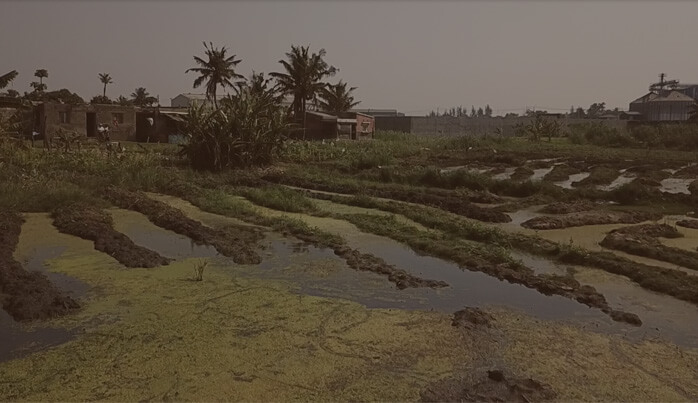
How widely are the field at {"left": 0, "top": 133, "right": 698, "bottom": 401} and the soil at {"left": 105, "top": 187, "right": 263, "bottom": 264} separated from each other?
56mm

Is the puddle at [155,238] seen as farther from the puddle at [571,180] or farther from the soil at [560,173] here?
the soil at [560,173]

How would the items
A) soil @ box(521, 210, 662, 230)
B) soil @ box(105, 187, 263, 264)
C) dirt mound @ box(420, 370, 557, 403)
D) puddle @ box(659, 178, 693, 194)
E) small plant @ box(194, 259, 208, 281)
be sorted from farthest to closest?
puddle @ box(659, 178, 693, 194) < soil @ box(521, 210, 662, 230) < soil @ box(105, 187, 263, 264) < small plant @ box(194, 259, 208, 281) < dirt mound @ box(420, 370, 557, 403)

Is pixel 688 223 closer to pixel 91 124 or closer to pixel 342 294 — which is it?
pixel 342 294

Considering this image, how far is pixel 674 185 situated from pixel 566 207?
5904mm

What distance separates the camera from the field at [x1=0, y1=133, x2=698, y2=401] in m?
4.59

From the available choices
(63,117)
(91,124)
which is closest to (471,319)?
(63,117)

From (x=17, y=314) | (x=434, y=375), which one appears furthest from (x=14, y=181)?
(x=434, y=375)

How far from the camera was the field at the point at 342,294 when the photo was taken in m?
4.59

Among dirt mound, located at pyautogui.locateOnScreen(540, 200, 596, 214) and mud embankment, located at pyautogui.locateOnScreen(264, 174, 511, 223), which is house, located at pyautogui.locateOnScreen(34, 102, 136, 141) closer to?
mud embankment, located at pyautogui.locateOnScreen(264, 174, 511, 223)

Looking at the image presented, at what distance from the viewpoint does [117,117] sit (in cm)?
2853

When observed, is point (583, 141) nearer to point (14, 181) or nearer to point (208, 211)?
point (208, 211)

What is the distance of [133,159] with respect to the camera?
695 inches

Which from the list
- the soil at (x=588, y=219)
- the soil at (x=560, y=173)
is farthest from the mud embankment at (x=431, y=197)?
the soil at (x=560, y=173)

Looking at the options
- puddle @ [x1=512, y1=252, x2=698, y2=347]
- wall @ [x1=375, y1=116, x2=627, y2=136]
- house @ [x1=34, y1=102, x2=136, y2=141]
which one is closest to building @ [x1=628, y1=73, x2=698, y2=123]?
wall @ [x1=375, y1=116, x2=627, y2=136]
